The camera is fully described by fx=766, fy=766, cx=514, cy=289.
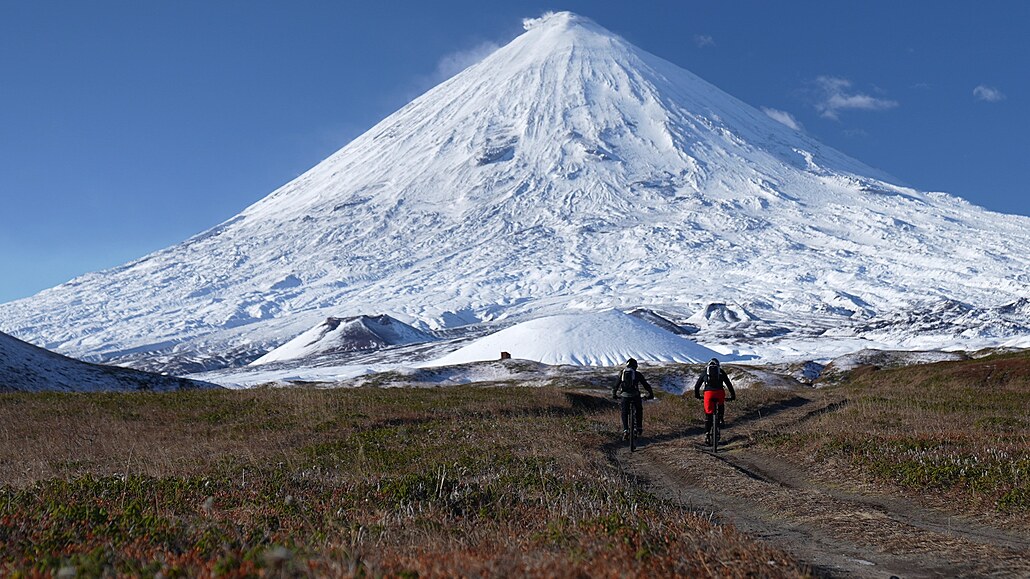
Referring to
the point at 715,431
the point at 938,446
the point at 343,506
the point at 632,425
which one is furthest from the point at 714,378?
the point at 343,506

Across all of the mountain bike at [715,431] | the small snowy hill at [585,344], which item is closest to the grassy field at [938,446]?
the mountain bike at [715,431]

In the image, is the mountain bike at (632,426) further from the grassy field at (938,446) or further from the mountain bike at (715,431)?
the grassy field at (938,446)

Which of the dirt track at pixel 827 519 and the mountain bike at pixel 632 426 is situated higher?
the mountain bike at pixel 632 426

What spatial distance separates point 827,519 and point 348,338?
13286 cm

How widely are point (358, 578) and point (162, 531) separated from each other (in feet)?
10.3

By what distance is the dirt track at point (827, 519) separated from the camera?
7.05 meters

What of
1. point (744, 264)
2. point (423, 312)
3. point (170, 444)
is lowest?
point (170, 444)

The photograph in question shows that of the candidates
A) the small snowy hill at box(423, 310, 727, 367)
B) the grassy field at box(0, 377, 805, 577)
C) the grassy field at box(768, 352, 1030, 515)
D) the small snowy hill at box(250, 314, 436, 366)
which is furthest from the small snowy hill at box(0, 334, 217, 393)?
the small snowy hill at box(250, 314, 436, 366)

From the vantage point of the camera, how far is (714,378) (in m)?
17.5

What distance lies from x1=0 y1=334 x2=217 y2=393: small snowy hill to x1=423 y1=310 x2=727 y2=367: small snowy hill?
140ft

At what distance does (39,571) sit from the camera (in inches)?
189

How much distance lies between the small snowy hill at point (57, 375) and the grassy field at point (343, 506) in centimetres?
2109

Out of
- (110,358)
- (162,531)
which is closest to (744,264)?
(110,358)

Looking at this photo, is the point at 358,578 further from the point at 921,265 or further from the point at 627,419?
the point at 921,265
